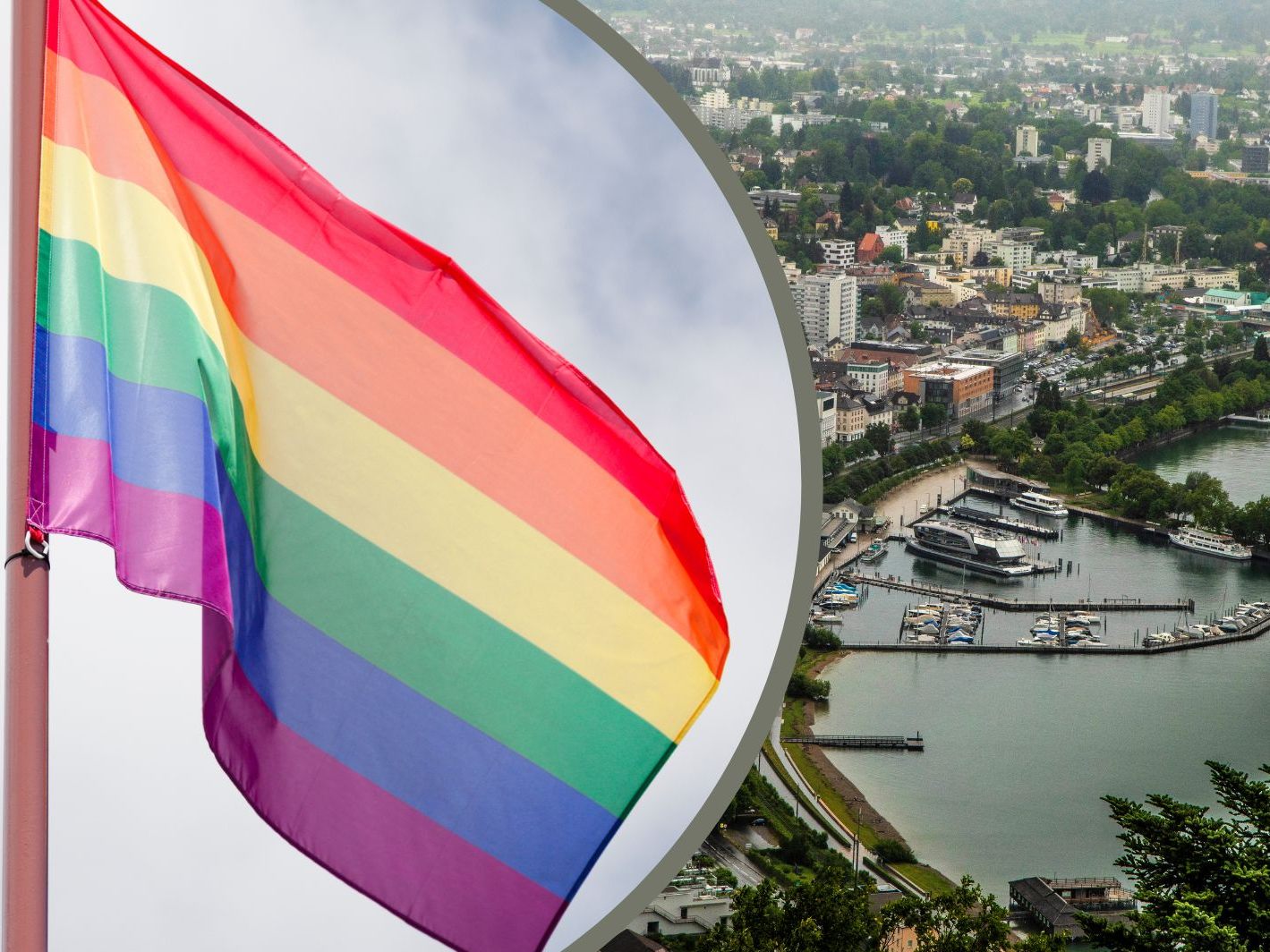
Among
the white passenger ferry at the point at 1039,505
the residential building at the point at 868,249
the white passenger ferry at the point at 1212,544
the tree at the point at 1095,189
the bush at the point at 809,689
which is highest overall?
the tree at the point at 1095,189

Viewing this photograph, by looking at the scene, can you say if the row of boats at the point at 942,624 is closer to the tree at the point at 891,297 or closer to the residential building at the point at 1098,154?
the tree at the point at 891,297

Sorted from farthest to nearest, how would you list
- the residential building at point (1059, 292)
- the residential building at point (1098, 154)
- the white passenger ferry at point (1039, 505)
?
the residential building at point (1098, 154) → the residential building at point (1059, 292) → the white passenger ferry at point (1039, 505)

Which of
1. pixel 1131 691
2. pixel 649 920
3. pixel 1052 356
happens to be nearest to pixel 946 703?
pixel 1131 691

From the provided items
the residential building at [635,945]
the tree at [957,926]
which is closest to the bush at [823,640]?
the residential building at [635,945]

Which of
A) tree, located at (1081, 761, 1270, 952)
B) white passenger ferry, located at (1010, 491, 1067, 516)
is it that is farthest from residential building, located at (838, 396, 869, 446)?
tree, located at (1081, 761, 1270, 952)

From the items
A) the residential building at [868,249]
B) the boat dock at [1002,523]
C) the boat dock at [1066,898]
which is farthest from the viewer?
the residential building at [868,249]

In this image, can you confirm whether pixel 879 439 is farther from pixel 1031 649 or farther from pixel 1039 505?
pixel 1031 649

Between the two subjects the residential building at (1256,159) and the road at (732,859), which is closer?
the road at (732,859)

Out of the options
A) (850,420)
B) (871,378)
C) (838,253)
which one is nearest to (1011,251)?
(838,253)

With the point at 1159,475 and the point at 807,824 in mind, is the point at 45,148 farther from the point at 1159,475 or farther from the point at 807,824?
the point at 1159,475
